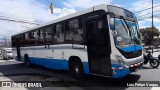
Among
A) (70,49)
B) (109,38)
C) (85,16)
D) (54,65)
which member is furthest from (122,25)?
(54,65)

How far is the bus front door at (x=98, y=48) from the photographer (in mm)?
8299

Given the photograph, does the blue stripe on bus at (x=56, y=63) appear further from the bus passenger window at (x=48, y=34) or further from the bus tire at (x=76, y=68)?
the bus passenger window at (x=48, y=34)

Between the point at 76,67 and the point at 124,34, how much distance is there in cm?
317

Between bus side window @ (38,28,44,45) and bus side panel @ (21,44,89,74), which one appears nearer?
bus side panel @ (21,44,89,74)

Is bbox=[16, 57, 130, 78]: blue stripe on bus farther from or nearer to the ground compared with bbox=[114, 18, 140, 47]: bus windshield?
nearer to the ground

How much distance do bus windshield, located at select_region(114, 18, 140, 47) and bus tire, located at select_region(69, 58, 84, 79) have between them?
261cm

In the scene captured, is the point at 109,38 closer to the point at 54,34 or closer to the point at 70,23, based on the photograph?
the point at 70,23

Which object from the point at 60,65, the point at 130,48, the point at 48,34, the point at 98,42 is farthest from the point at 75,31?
the point at 48,34

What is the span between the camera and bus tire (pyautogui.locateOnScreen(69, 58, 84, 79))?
33.5ft

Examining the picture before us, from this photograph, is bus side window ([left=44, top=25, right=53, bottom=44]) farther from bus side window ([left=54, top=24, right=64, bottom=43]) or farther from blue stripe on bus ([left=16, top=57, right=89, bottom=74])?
blue stripe on bus ([left=16, top=57, right=89, bottom=74])

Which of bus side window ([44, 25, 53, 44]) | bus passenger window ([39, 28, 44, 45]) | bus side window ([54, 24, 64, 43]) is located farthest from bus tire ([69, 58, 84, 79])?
bus passenger window ([39, 28, 44, 45])

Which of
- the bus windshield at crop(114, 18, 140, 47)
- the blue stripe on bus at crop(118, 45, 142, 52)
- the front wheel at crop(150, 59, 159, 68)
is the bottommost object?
the front wheel at crop(150, 59, 159, 68)

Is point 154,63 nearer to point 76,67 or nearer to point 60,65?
point 76,67

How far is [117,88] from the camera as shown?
838 cm
